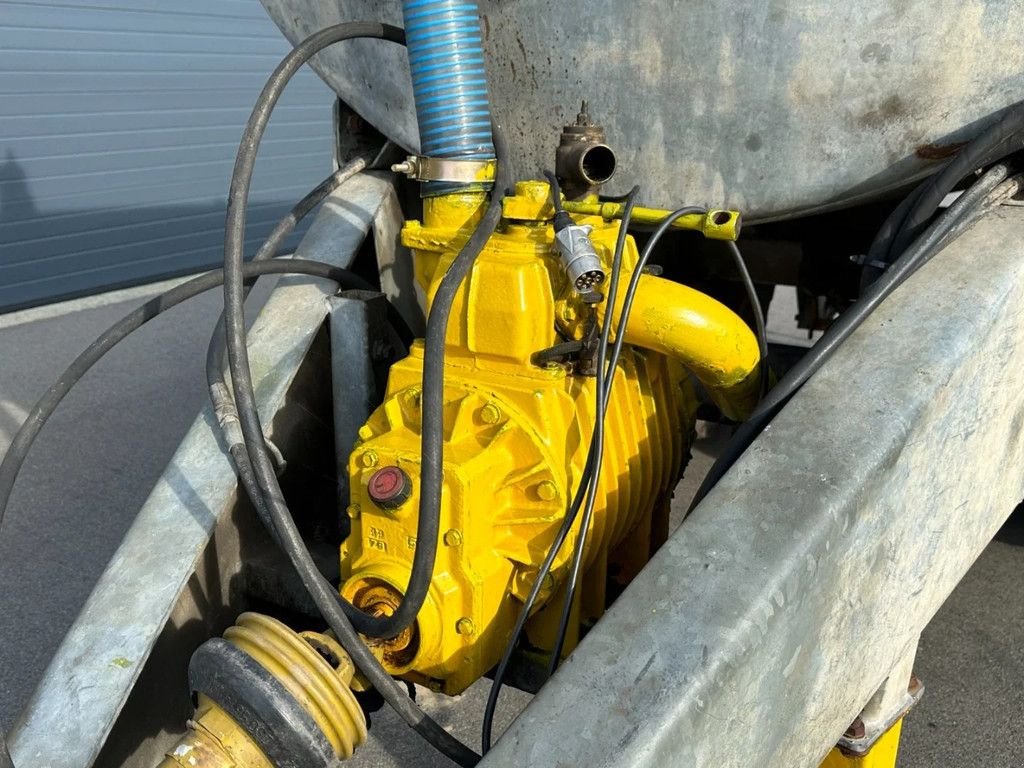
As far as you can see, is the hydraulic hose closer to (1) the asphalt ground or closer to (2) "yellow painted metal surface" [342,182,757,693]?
(2) "yellow painted metal surface" [342,182,757,693]

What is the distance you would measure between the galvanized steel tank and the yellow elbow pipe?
1.09 ft

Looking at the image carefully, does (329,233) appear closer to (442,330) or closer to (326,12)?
(326,12)

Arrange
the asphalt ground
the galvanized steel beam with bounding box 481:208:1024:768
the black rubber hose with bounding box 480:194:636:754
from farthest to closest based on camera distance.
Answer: the asphalt ground, the black rubber hose with bounding box 480:194:636:754, the galvanized steel beam with bounding box 481:208:1024:768

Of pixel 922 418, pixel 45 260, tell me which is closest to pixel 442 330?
pixel 922 418

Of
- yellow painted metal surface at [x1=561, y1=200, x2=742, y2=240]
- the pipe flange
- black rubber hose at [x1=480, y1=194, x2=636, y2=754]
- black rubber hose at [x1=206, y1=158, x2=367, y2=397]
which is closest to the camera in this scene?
black rubber hose at [x1=480, y1=194, x2=636, y2=754]

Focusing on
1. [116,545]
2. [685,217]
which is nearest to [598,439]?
[685,217]

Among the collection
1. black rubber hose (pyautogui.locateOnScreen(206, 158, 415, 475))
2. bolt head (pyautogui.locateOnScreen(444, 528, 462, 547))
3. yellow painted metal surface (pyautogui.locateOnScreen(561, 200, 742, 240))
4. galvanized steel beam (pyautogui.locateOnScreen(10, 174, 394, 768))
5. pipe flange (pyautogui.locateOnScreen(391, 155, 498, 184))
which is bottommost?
galvanized steel beam (pyautogui.locateOnScreen(10, 174, 394, 768))

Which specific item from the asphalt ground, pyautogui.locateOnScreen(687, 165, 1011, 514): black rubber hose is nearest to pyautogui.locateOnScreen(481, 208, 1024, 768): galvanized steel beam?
pyautogui.locateOnScreen(687, 165, 1011, 514): black rubber hose

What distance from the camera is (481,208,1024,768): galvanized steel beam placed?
1026 millimetres

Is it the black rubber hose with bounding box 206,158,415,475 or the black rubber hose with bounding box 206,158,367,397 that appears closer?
the black rubber hose with bounding box 206,158,415,475

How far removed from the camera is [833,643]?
1.19 meters

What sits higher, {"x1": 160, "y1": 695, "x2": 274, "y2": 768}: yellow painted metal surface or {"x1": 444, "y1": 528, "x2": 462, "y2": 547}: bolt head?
{"x1": 444, "y1": 528, "x2": 462, "y2": 547}: bolt head

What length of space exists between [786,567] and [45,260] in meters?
5.68

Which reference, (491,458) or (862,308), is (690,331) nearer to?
(862,308)
